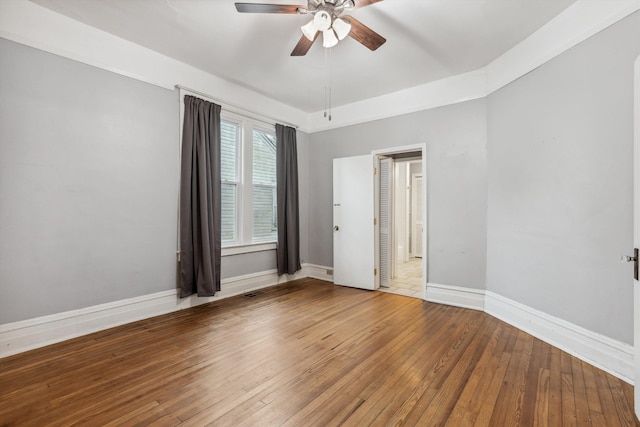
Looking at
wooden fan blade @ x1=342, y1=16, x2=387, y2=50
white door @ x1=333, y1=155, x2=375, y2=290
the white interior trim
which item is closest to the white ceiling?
the white interior trim

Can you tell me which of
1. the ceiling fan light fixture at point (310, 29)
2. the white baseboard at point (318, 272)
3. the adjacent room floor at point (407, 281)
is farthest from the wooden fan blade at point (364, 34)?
the white baseboard at point (318, 272)

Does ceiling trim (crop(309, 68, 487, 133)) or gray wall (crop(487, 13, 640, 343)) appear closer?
gray wall (crop(487, 13, 640, 343))

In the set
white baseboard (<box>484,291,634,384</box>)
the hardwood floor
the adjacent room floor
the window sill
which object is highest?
the window sill

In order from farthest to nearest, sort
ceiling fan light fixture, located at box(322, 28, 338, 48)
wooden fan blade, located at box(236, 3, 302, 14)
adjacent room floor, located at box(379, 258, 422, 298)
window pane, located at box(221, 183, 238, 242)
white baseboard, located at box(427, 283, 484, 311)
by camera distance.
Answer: adjacent room floor, located at box(379, 258, 422, 298) → window pane, located at box(221, 183, 238, 242) → white baseboard, located at box(427, 283, 484, 311) → ceiling fan light fixture, located at box(322, 28, 338, 48) → wooden fan blade, located at box(236, 3, 302, 14)

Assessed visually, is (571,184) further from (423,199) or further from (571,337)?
(423,199)

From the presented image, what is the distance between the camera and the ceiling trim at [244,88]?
8.09 ft

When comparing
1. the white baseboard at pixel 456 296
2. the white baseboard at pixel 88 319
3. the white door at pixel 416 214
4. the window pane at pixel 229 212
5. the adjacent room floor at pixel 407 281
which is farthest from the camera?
the white door at pixel 416 214

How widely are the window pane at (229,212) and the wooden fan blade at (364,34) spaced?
2.62m

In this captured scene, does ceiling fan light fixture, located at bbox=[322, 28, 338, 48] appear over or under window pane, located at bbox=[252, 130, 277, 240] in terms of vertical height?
over

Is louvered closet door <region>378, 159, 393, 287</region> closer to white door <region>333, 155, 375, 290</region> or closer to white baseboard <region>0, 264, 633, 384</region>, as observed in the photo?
white door <region>333, 155, 375, 290</region>

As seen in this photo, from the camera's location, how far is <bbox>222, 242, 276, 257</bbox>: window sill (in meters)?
4.14

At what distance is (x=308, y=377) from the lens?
217 centimetres

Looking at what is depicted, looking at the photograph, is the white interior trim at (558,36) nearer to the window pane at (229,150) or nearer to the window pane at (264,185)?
the window pane at (264,185)

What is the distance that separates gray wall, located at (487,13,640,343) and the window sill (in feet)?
10.4
